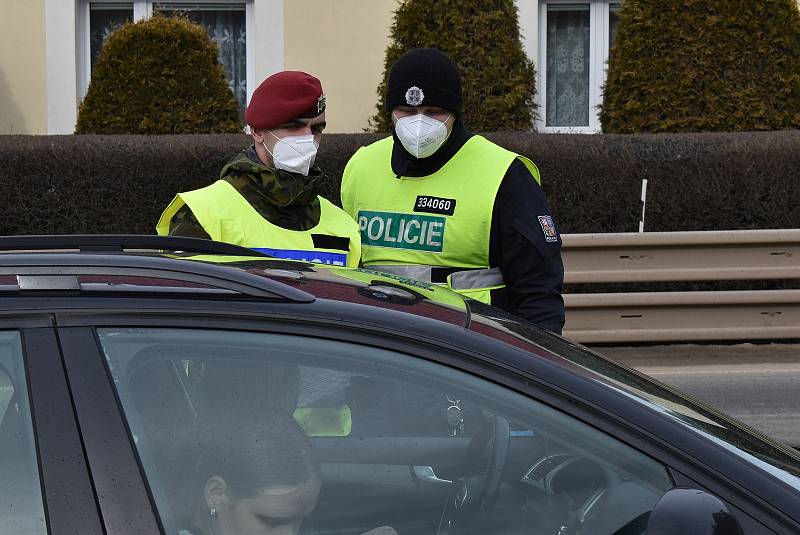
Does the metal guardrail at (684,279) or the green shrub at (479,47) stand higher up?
the green shrub at (479,47)

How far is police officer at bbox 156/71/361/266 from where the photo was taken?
3656mm

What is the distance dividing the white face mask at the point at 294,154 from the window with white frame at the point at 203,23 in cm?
889

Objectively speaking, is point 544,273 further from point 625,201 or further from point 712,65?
point 712,65

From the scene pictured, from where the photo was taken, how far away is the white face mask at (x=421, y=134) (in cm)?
399

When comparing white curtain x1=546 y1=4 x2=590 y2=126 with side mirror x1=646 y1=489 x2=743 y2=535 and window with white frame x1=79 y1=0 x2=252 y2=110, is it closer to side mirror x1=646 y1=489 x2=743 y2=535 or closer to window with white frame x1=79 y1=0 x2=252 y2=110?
window with white frame x1=79 y1=0 x2=252 y2=110

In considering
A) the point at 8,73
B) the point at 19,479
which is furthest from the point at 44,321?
the point at 8,73

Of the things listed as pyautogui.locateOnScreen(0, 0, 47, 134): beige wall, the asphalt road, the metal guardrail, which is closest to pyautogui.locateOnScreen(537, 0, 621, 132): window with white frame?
the metal guardrail

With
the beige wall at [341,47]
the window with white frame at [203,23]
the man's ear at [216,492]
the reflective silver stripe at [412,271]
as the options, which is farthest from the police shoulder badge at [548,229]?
the window with white frame at [203,23]

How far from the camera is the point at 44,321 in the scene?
2.11m

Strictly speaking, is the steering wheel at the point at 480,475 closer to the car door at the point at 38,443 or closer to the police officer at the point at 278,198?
the car door at the point at 38,443

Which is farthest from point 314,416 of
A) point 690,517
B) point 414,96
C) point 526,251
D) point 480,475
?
point 414,96

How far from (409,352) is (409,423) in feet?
0.49

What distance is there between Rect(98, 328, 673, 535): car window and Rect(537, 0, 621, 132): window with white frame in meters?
10.9

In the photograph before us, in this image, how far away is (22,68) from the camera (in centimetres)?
1234
